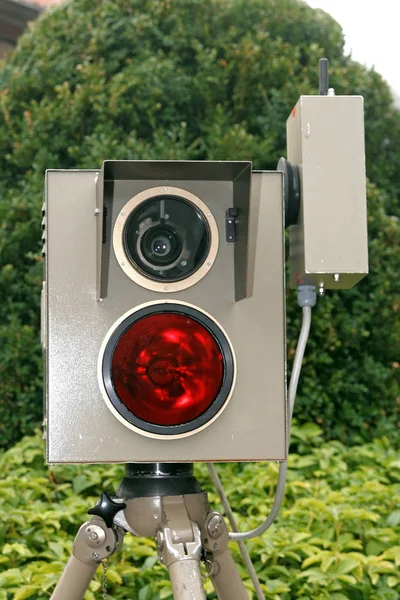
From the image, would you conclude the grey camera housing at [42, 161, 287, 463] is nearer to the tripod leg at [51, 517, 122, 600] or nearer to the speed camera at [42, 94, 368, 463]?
the speed camera at [42, 94, 368, 463]

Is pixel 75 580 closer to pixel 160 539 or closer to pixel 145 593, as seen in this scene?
pixel 160 539

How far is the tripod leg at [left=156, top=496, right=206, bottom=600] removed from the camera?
1.62 m

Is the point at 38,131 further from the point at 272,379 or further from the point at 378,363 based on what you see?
the point at 272,379

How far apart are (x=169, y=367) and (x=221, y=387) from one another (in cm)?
11

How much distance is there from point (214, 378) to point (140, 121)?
3.18m

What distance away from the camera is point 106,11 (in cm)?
465

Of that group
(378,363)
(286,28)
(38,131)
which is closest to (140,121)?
(38,131)

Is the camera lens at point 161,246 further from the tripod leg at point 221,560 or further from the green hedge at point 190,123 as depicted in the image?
the green hedge at point 190,123

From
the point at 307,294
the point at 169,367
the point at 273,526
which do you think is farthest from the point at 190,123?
the point at 169,367

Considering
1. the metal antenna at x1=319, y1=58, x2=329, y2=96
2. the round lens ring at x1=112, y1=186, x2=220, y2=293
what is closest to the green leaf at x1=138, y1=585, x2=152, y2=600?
the round lens ring at x1=112, y1=186, x2=220, y2=293

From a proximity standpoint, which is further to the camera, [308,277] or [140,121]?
[140,121]

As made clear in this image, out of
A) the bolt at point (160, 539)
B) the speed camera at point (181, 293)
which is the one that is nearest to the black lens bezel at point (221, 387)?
the speed camera at point (181, 293)

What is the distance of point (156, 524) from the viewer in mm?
1727

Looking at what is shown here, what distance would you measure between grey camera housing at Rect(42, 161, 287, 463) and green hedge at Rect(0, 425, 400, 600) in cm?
110
